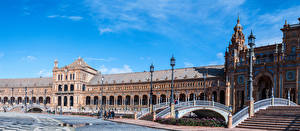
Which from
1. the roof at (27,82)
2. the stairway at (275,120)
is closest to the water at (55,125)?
the stairway at (275,120)

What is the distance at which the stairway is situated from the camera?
2773 centimetres

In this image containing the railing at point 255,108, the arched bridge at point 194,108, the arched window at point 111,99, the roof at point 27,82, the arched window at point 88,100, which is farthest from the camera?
the roof at point 27,82

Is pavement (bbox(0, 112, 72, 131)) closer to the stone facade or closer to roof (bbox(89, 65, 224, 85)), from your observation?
the stone facade

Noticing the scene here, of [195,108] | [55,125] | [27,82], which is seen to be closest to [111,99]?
[27,82]

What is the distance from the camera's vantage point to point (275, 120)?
29531 mm

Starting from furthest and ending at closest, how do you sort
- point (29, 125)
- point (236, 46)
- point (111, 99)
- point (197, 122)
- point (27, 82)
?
point (27, 82) → point (111, 99) → point (236, 46) → point (197, 122) → point (29, 125)

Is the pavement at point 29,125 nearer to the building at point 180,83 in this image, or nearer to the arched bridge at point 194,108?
the arched bridge at point 194,108

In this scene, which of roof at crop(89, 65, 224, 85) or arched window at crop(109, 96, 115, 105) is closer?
roof at crop(89, 65, 224, 85)

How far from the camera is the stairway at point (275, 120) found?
91.0 feet

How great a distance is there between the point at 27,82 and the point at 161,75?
6108 centimetres

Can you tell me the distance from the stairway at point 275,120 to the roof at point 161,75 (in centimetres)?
4876

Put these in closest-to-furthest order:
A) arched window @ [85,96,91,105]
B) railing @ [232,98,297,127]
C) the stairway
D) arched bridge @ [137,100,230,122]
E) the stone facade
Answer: the stairway, railing @ [232,98,297,127], arched bridge @ [137,100,230,122], the stone facade, arched window @ [85,96,91,105]

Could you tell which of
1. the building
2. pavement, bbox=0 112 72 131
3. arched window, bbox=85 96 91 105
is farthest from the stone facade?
arched window, bbox=85 96 91 105

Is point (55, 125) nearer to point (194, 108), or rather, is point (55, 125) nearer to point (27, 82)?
point (194, 108)
